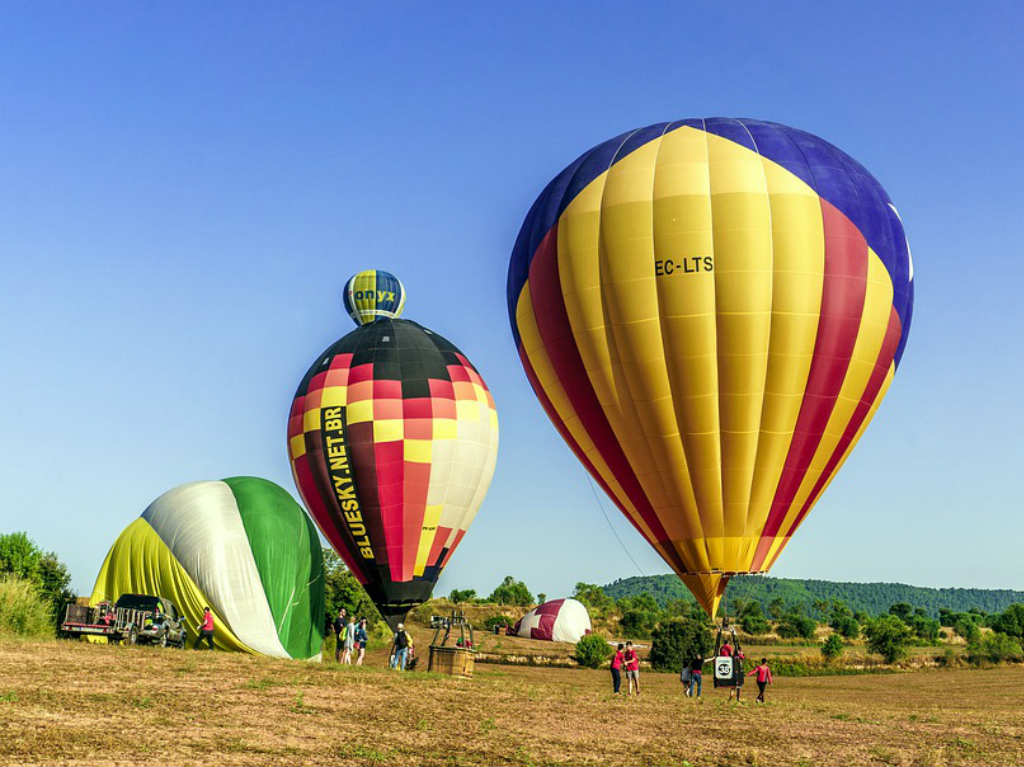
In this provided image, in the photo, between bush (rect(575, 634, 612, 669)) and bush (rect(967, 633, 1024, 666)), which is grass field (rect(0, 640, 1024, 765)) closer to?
bush (rect(575, 634, 612, 669))

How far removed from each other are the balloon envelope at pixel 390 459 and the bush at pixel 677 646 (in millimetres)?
21211

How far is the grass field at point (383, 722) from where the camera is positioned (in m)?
14.8

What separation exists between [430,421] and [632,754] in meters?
21.6

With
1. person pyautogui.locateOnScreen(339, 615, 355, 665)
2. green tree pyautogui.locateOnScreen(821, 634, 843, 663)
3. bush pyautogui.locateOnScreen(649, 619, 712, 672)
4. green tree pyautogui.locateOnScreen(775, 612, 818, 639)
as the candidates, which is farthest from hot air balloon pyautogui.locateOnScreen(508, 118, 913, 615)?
green tree pyautogui.locateOnScreen(775, 612, 818, 639)

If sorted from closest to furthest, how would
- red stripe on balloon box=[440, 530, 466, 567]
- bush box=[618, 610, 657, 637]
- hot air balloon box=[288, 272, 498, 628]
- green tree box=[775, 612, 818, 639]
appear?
hot air balloon box=[288, 272, 498, 628] < red stripe on balloon box=[440, 530, 466, 567] < bush box=[618, 610, 657, 637] < green tree box=[775, 612, 818, 639]

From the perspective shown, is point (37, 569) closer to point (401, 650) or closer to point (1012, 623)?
point (401, 650)

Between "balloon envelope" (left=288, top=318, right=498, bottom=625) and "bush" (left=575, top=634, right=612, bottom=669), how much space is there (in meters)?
22.6

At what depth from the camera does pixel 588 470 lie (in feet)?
94.2

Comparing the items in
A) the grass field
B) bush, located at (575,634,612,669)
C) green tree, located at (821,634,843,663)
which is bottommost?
bush, located at (575,634,612,669)

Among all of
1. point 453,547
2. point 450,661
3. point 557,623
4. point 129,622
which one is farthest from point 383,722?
point 557,623

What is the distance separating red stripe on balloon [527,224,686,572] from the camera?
26.9m

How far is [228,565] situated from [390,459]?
7440 mm

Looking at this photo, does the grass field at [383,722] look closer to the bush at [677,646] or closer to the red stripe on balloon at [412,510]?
the red stripe on balloon at [412,510]

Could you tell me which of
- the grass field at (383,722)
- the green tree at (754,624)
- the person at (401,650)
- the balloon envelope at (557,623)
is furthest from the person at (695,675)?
the green tree at (754,624)
